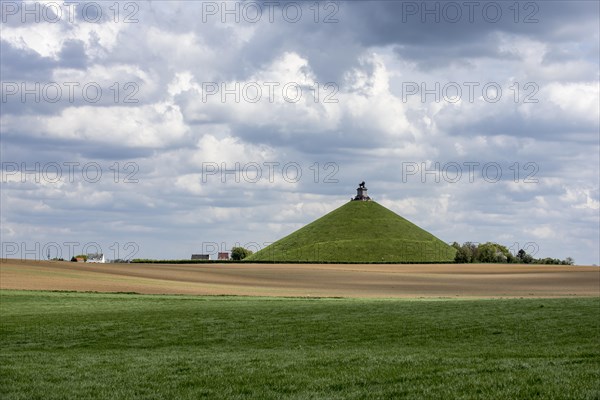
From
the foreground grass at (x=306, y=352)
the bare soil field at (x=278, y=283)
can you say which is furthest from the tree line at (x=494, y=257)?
the foreground grass at (x=306, y=352)

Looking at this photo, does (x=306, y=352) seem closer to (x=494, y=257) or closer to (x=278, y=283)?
(x=278, y=283)

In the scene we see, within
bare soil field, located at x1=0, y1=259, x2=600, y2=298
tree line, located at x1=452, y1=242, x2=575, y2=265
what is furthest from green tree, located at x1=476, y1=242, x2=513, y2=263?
bare soil field, located at x1=0, y1=259, x2=600, y2=298

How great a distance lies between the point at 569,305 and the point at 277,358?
83.0 feet

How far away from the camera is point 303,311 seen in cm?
4528

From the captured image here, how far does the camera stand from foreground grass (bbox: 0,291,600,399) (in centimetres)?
1938

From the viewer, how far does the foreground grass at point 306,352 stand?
1938 centimetres

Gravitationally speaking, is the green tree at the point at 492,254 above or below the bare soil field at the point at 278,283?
above

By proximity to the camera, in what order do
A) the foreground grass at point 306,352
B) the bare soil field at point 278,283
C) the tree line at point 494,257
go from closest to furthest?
the foreground grass at point 306,352 → the bare soil field at point 278,283 → the tree line at point 494,257

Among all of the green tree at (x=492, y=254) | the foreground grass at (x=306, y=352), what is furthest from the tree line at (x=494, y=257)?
the foreground grass at (x=306, y=352)

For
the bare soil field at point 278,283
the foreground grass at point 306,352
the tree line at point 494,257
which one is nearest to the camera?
the foreground grass at point 306,352

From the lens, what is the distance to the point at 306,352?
2780 centimetres

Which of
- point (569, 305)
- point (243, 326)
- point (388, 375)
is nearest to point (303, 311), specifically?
point (243, 326)

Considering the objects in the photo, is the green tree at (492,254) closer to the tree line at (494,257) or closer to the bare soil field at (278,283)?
the tree line at (494,257)

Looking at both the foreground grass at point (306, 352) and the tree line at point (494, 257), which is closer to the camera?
the foreground grass at point (306, 352)
